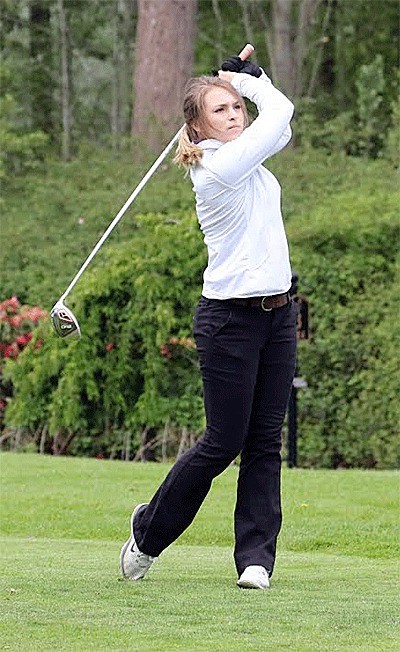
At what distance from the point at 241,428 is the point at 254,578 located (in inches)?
21.4

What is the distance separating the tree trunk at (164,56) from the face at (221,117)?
1357 cm

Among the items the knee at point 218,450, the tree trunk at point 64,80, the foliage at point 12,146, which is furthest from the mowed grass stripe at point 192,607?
the tree trunk at point 64,80

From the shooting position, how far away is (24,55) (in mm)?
26234

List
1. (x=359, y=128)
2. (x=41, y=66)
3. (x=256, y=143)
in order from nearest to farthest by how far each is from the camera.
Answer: (x=256, y=143)
(x=359, y=128)
(x=41, y=66)

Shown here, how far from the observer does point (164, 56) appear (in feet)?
65.2

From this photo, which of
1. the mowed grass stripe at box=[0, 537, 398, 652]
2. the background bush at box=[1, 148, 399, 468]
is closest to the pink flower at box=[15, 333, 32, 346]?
the background bush at box=[1, 148, 399, 468]

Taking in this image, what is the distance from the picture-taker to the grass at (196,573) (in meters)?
5.00

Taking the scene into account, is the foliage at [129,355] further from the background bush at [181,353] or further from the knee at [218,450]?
the knee at [218,450]

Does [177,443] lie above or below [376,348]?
below

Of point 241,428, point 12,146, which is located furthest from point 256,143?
point 12,146

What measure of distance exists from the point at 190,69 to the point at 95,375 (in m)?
6.43

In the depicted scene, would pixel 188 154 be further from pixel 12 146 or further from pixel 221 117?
pixel 12 146

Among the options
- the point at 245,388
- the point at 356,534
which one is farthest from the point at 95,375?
the point at 245,388

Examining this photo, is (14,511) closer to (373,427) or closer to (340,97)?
(373,427)
